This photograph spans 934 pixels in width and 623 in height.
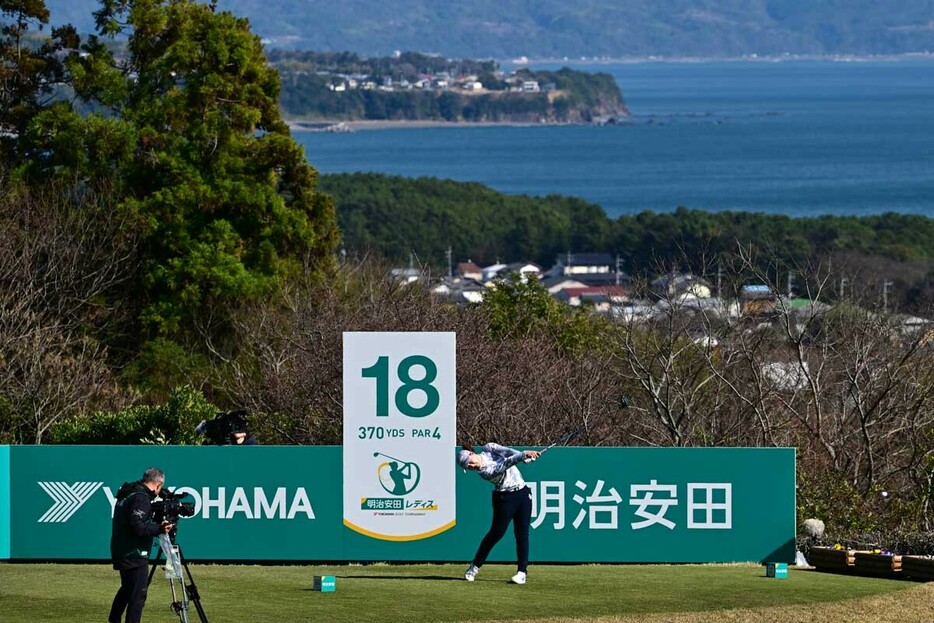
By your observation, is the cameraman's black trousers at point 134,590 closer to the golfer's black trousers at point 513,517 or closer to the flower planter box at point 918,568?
the golfer's black trousers at point 513,517

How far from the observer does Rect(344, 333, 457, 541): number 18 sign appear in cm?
1794

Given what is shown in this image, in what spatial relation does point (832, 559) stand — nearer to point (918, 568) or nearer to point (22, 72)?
point (918, 568)

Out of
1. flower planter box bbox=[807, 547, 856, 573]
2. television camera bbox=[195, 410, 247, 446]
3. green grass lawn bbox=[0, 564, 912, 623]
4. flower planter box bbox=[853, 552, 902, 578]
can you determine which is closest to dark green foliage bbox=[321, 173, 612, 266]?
television camera bbox=[195, 410, 247, 446]

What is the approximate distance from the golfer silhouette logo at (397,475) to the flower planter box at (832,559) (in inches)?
180

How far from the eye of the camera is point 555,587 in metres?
16.5

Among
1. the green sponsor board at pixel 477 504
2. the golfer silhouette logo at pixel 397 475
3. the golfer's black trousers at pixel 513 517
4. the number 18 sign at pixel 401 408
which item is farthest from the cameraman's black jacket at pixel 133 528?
the green sponsor board at pixel 477 504

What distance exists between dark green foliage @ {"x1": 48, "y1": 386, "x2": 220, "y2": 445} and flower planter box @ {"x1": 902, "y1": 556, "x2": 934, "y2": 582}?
35.0ft

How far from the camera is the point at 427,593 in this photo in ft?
53.0

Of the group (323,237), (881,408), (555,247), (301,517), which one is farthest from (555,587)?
(555,247)

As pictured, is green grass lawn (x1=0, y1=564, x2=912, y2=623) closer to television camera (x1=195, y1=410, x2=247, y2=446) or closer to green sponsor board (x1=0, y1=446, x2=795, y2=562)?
green sponsor board (x1=0, y1=446, x2=795, y2=562)

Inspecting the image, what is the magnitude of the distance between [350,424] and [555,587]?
317 cm

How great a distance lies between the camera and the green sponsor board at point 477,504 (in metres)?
19.2

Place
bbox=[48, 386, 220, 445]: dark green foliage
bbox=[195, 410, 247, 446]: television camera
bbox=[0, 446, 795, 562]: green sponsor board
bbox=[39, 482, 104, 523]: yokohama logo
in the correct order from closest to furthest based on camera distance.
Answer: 1. bbox=[0, 446, 795, 562]: green sponsor board
2. bbox=[39, 482, 104, 523]: yokohama logo
3. bbox=[195, 410, 247, 446]: television camera
4. bbox=[48, 386, 220, 445]: dark green foliage

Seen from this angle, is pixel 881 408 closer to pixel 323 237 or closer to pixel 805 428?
pixel 805 428
